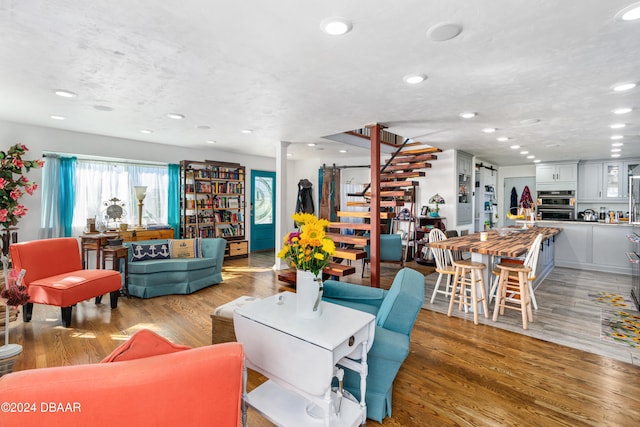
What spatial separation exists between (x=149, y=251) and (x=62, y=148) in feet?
8.15

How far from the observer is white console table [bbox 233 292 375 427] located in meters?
1.49

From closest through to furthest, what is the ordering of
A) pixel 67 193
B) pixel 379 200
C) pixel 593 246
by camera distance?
pixel 379 200, pixel 67 193, pixel 593 246

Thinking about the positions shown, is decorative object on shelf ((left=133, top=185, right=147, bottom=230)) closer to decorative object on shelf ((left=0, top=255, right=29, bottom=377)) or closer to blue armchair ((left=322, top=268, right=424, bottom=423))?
decorative object on shelf ((left=0, top=255, right=29, bottom=377))

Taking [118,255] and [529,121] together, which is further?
[529,121]

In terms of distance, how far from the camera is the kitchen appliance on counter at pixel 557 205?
778 centimetres

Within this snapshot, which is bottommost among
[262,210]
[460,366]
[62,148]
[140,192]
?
[460,366]

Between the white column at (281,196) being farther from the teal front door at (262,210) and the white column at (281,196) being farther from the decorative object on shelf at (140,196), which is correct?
the decorative object on shelf at (140,196)

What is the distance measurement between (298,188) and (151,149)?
3707 millimetres

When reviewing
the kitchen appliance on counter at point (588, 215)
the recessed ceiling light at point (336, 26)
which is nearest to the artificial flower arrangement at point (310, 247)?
the recessed ceiling light at point (336, 26)

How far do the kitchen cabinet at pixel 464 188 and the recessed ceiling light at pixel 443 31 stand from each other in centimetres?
495

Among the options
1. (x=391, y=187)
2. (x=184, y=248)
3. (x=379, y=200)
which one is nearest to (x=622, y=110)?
(x=379, y=200)

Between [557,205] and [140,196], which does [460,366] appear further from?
[557,205]

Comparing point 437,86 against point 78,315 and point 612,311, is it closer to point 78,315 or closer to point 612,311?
point 612,311

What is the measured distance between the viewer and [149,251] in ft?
14.8
